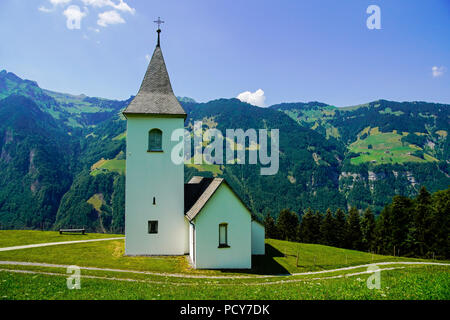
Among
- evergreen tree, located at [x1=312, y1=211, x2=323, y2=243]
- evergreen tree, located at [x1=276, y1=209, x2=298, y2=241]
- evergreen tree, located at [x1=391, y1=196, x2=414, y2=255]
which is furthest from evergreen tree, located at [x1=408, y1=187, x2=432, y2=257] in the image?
evergreen tree, located at [x1=276, y1=209, x2=298, y2=241]

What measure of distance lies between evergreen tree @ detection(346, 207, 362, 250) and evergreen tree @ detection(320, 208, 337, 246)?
8.96 ft

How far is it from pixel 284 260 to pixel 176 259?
9935 mm

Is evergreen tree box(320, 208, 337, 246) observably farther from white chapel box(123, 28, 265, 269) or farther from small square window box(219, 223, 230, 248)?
small square window box(219, 223, 230, 248)

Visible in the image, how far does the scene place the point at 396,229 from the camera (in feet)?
158

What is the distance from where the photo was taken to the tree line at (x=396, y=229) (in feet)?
144

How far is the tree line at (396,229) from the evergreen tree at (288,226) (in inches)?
8.9

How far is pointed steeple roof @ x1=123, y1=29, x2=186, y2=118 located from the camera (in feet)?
82.6

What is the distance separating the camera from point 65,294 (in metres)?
10.8

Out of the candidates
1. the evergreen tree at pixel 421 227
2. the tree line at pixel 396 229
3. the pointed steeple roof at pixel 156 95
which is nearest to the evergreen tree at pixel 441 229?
the tree line at pixel 396 229

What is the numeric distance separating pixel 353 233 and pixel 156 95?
5028cm

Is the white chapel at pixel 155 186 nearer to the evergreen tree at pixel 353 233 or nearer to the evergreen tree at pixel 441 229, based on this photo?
the evergreen tree at pixel 441 229

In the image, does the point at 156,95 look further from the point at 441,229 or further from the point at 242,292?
the point at 441,229
